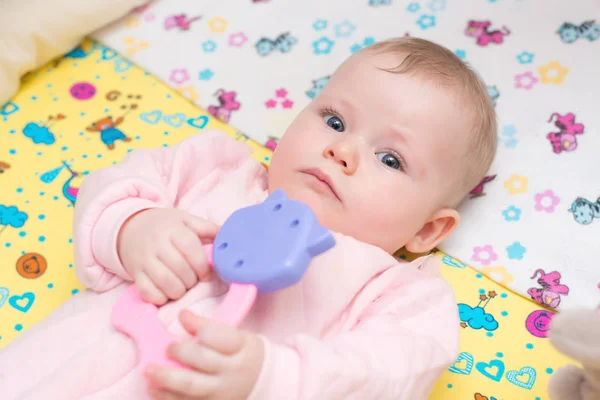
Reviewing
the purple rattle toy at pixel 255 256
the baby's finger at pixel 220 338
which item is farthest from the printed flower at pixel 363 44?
the baby's finger at pixel 220 338

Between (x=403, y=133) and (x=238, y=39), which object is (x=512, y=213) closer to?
(x=403, y=133)

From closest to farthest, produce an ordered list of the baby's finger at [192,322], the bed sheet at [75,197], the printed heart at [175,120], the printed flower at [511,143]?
the baby's finger at [192,322] → the bed sheet at [75,197] → the printed flower at [511,143] → the printed heart at [175,120]

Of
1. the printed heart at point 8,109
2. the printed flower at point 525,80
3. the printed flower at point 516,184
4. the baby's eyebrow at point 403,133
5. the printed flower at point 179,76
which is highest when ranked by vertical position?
the printed flower at point 525,80

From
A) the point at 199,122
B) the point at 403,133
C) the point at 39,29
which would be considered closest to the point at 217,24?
the point at 199,122

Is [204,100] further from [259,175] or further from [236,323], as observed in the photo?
[236,323]

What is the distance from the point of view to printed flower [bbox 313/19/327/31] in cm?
161

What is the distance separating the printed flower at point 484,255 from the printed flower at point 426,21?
59 cm

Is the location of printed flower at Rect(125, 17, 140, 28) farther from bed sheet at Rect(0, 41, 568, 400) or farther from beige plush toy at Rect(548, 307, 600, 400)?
beige plush toy at Rect(548, 307, 600, 400)

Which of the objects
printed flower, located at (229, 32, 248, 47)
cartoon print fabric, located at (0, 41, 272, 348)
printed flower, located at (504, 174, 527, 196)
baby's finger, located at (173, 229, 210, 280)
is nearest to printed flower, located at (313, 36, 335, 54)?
printed flower, located at (229, 32, 248, 47)

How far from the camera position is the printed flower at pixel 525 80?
57.1 inches

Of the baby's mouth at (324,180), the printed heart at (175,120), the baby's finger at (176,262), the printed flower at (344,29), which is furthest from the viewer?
the printed flower at (344,29)

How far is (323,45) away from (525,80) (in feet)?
1.56

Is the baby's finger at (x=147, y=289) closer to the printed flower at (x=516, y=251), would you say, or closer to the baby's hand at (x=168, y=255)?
the baby's hand at (x=168, y=255)

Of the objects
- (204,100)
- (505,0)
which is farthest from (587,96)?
(204,100)
